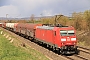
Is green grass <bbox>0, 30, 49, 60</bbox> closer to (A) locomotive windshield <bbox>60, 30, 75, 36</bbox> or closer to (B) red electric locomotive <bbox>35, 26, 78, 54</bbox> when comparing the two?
(B) red electric locomotive <bbox>35, 26, 78, 54</bbox>

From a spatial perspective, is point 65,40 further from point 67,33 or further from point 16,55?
point 16,55

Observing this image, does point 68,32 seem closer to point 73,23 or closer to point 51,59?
point 51,59

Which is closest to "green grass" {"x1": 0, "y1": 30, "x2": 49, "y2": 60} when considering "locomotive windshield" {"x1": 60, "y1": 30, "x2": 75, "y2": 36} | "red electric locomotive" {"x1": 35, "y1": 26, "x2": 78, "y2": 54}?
"red electric locomotive" {"x1": 35, "y1": 26, "x2": 78, "y2": 54}

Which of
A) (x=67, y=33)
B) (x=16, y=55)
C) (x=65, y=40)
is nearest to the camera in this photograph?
(x=16, y=55)

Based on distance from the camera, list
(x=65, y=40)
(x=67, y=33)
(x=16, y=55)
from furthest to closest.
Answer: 1. (x=67, y=33)
2. (x=65, y=40)
3. (x=16, y=55)

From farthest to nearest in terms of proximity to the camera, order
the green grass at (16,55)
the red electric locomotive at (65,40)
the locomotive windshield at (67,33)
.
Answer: the locomotive windshield at (67,33)
the red electric locomotive at (65,40)
the green grass at (16,55)

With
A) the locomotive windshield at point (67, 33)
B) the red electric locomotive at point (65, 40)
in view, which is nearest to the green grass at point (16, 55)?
the red electric locomotive at point (65, 40)

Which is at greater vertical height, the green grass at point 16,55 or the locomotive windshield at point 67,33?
the locomotive windshield at point 67,33

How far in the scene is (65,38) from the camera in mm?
24422

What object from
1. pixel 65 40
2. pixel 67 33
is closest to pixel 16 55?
pixel 65 40

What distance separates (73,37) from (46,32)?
5518 millimetres

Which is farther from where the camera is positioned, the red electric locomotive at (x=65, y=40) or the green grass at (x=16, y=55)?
the red electric locomotive at (x=65, y=40)

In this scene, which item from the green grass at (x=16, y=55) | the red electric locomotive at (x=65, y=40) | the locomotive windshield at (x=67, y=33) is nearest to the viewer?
the green grass at (x=16, y=55)

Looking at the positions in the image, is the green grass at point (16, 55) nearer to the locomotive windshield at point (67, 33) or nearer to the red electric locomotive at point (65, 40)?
the red electric locomotive at point (65, 40)
